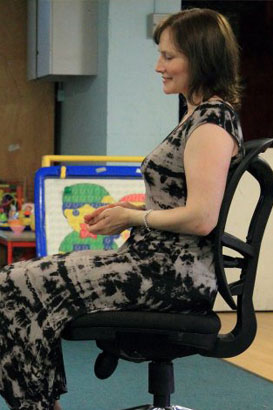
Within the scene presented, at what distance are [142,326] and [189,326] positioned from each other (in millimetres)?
107

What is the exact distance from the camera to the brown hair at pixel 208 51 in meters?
2.17

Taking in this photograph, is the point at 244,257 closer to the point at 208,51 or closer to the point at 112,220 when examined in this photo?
the point at 112,220

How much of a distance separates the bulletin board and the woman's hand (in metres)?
1.54

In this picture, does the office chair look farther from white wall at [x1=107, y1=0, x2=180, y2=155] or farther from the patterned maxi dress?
white wall at [x1=107, y1=0, x2=180, y2=155]

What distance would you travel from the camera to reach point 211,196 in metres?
2.05

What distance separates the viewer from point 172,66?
2.20 meters

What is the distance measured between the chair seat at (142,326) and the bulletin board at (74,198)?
1657 millimetres

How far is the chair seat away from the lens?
6.81 feet

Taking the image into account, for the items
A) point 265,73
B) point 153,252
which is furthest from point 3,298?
point 265,73

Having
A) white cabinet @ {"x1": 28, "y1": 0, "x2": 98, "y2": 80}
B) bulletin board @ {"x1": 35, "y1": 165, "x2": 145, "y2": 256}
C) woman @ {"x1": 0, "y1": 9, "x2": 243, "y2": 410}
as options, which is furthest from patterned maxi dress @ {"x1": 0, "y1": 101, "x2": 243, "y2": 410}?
white cabinet @ {"x1": 28, "y1": 0, "x2": 98, "y2": 80}

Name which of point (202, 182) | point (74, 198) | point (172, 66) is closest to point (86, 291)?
point (202, 182)

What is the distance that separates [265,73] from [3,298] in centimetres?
452

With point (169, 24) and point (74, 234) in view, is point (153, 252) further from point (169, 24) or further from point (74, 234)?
point (74, 234)

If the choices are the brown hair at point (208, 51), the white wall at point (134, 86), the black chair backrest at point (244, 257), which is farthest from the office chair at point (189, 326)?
the white wall at point (134, 86)
